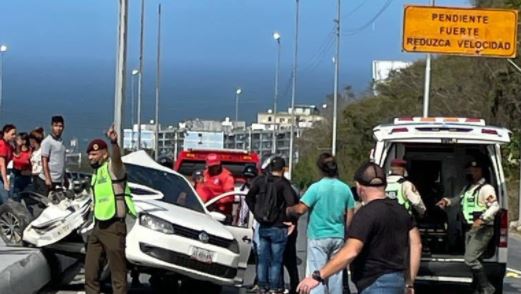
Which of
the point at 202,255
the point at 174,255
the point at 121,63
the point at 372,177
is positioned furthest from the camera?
the point at 121,63

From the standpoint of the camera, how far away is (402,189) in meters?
14.1

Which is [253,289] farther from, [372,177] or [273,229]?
[372,177]

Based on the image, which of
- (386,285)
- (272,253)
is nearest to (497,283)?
(272,253)

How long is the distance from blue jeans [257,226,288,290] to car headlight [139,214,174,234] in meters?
1.40

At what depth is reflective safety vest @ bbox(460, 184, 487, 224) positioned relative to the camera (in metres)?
14.3

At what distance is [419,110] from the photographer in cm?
6353

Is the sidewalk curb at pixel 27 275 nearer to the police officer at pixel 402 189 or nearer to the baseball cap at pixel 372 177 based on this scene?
the police officer at pixel 402 189

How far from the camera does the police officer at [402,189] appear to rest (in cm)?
1405

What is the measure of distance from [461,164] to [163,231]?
497cm

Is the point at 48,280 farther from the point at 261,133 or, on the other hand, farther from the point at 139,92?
the point at 261,133

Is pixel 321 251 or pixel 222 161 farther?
pixel 222 161

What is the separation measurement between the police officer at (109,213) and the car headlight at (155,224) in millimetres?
614

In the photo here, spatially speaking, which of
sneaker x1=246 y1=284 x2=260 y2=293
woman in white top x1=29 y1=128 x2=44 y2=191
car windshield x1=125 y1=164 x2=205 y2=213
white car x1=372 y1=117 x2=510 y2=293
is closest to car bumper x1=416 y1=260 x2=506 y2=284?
white car x1=372 y1=117 x2=510 y2=293

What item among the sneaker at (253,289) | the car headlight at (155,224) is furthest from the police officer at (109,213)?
the sneaker at (253,289)
